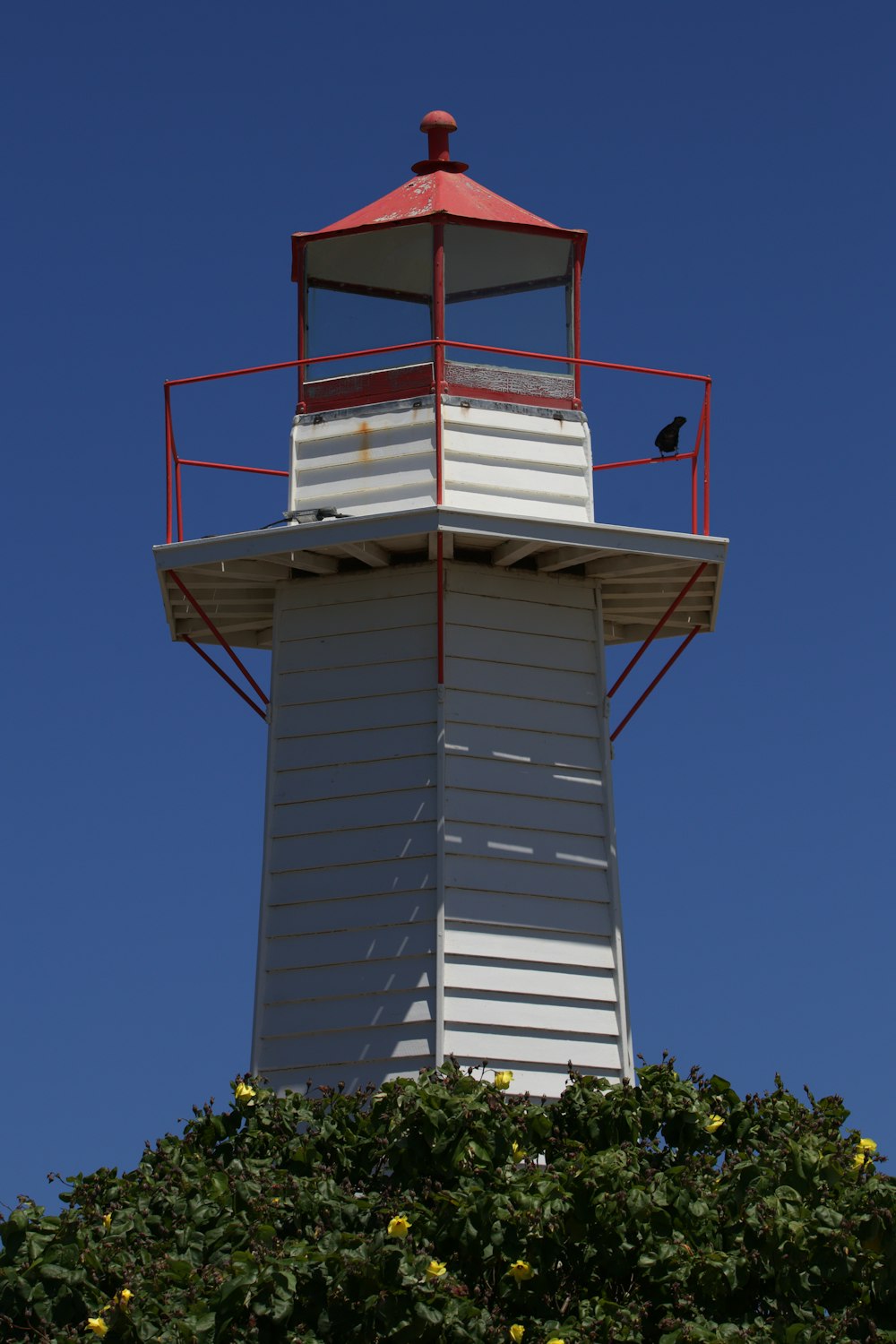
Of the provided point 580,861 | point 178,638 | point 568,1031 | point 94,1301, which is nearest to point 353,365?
point 178,638

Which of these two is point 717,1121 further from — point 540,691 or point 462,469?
point 462,469

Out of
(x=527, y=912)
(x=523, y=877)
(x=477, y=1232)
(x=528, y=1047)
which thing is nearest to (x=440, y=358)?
(x=523, y=877)

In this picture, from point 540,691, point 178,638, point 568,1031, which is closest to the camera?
point 568,1031

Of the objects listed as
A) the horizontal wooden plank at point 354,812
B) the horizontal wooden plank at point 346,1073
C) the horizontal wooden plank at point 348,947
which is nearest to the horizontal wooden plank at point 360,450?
the horizontal wooden plank at point 354,812

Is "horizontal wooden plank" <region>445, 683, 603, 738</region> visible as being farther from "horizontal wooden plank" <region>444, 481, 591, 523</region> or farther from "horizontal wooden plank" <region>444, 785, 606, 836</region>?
"horizontal wooden plank" <region>444, 481, 591, 523</region>

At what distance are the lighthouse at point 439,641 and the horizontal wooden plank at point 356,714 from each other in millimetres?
22

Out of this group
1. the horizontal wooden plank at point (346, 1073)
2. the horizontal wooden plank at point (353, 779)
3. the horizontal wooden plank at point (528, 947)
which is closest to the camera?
the horizontal wooden plank at point (346, 1073)

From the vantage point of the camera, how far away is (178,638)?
788 inches

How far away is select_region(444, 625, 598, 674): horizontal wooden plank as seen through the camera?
18547 millimetres

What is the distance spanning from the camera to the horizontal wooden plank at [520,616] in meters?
18.6

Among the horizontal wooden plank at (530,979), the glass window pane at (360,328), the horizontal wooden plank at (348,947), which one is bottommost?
the horizontal wooden plank at (530,979)

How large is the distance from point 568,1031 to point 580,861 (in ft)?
4.62

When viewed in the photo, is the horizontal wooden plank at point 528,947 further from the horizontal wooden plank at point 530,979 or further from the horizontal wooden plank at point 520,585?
the horizontal wooden plank at point 520,585

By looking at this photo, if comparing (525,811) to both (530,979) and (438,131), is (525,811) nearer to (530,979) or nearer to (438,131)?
(530,979)
